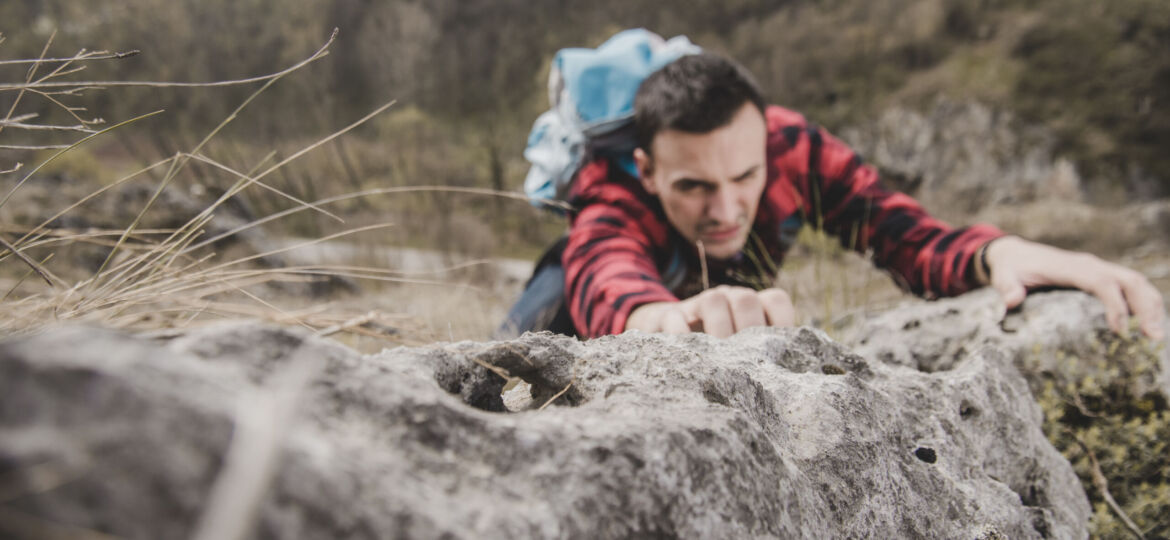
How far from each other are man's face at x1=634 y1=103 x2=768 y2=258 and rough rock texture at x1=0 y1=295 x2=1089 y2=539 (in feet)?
3.85

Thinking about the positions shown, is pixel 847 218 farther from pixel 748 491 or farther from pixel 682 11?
pixel 682 11

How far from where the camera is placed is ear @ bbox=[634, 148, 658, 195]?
2316mm

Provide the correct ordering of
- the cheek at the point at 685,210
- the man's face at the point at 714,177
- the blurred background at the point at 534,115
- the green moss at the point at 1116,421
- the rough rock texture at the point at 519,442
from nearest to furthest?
1. the rough rock texture at the point at 519,442
2. the green moss at the point at 1116,421
3. the man's face at the point at 714,177
4. the cheek at the point at 685,210
5. the blurred background at the point at 534,115

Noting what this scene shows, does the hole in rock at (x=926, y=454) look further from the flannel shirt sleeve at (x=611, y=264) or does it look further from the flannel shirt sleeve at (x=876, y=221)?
the flannel shirt sleeve at (x=876, y=221)

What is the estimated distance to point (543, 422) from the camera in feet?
1.68

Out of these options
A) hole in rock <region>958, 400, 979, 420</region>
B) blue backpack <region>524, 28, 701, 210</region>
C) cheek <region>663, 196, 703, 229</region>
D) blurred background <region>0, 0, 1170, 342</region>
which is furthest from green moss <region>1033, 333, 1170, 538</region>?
blurred background <region>0, 0, 1170, 342</region>

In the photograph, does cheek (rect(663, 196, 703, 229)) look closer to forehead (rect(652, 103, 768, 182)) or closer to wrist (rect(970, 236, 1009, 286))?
forehead (rect(652, 103, 768, 182))

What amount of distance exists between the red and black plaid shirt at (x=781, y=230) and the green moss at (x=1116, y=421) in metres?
0.49

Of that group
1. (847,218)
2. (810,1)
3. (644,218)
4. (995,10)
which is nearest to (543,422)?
(644,218)

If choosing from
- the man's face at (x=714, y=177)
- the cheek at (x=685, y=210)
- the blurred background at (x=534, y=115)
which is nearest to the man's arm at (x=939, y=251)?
the man's face at (x=714, y=177)

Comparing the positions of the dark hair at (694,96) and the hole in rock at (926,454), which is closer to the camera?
the hole in rock at (926,454)

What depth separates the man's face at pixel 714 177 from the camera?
2.05 meters

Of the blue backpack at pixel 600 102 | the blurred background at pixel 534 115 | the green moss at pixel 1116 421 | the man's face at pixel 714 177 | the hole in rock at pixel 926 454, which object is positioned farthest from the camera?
the blurred background at pixel 534 115

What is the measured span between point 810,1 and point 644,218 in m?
23.3
